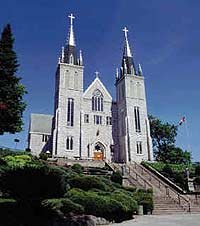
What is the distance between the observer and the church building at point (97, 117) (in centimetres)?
4347

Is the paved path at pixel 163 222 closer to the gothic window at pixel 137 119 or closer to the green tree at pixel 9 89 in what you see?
the green tree at pixel 9 89

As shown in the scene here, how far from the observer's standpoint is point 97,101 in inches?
1950

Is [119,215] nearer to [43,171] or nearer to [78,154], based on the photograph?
[43,171]

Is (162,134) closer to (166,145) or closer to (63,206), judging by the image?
(166,145)

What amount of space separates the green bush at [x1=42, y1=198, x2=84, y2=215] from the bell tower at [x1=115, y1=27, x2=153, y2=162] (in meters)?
31.8

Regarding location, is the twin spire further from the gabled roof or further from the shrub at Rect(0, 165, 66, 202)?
the shrub at Rect(0, 165, 66, 202)

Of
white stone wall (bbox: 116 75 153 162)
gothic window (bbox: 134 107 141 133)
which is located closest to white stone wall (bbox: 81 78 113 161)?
white stone wall (bbox: 116 75 153 162)

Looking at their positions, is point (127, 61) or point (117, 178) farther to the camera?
point (127, 61)

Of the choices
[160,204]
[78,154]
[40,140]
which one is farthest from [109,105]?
[160,204]

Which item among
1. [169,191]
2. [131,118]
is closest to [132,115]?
[131,118]

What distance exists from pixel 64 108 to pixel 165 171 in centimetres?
1886

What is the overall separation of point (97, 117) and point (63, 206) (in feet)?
118

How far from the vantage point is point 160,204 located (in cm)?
2016

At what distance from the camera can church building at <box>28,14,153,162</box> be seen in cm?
4347
